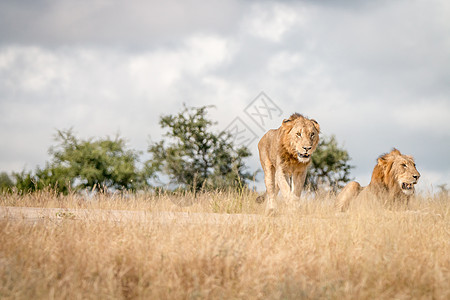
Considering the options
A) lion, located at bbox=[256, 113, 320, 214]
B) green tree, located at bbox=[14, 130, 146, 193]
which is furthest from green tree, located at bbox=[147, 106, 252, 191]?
lion, located at bbox=[256, 113, 320, 214]

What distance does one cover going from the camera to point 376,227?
741 centimetres

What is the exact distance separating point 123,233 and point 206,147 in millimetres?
21092

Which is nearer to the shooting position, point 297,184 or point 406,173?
point 406,173

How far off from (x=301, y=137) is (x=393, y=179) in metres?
1.90

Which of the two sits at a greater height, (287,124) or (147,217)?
(287,124)

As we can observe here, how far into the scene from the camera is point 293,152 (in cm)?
920

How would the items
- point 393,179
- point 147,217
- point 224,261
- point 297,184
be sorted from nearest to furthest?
point 224,261 → point 147,217 → point 393,179 → point 297,184

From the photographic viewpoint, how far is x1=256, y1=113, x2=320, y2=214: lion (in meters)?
9.08

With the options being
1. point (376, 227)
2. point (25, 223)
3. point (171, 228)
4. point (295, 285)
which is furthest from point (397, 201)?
point (25, 223)

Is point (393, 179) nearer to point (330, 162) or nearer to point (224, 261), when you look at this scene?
point (224, 261)

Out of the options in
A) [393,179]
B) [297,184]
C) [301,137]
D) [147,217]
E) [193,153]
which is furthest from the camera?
[193,153]

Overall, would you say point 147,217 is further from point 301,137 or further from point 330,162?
point 330,162

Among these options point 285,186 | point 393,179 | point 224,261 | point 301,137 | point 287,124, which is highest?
point 287,124

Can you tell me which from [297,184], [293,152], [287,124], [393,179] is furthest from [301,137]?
[393,179]
